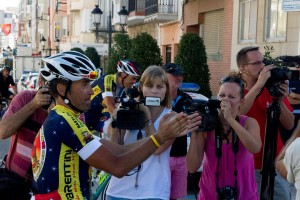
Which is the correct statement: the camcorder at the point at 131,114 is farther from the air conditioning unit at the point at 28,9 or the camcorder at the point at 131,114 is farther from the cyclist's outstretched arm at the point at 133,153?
the air conditioning unit at the point at 28,9

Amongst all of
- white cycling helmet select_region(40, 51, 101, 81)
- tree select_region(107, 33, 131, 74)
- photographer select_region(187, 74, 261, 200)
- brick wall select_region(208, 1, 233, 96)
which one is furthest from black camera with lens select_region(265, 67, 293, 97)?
tree select_region(107, 33, 131, 74)

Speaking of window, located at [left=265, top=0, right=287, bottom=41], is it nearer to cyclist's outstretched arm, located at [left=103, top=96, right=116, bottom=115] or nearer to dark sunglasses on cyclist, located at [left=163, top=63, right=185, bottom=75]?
cyclist's outstretched arm, located at [left=103, top=96, right=116, bottom=115]

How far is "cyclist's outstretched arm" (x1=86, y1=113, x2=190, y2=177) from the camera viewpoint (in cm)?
258

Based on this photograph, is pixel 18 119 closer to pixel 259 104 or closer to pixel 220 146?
pixel 220 146

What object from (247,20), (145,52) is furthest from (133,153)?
(145,52)

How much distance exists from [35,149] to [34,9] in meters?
69.6

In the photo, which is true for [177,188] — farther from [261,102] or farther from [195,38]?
[195,38]

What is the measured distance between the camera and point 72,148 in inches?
102

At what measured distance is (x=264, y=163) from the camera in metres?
3.95

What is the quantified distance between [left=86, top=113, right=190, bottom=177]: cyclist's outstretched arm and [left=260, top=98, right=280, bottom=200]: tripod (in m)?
1.50

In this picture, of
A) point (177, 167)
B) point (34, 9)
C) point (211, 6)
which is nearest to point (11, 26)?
point (34, 9)

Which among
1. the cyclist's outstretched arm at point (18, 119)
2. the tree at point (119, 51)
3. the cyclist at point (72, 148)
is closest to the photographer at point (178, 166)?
the cyclist's outstretched arm at point (18, 119)

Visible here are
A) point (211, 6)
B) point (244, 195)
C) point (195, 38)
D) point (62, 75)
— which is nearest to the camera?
point (62, 75)

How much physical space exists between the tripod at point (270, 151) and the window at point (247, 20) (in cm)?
1005
